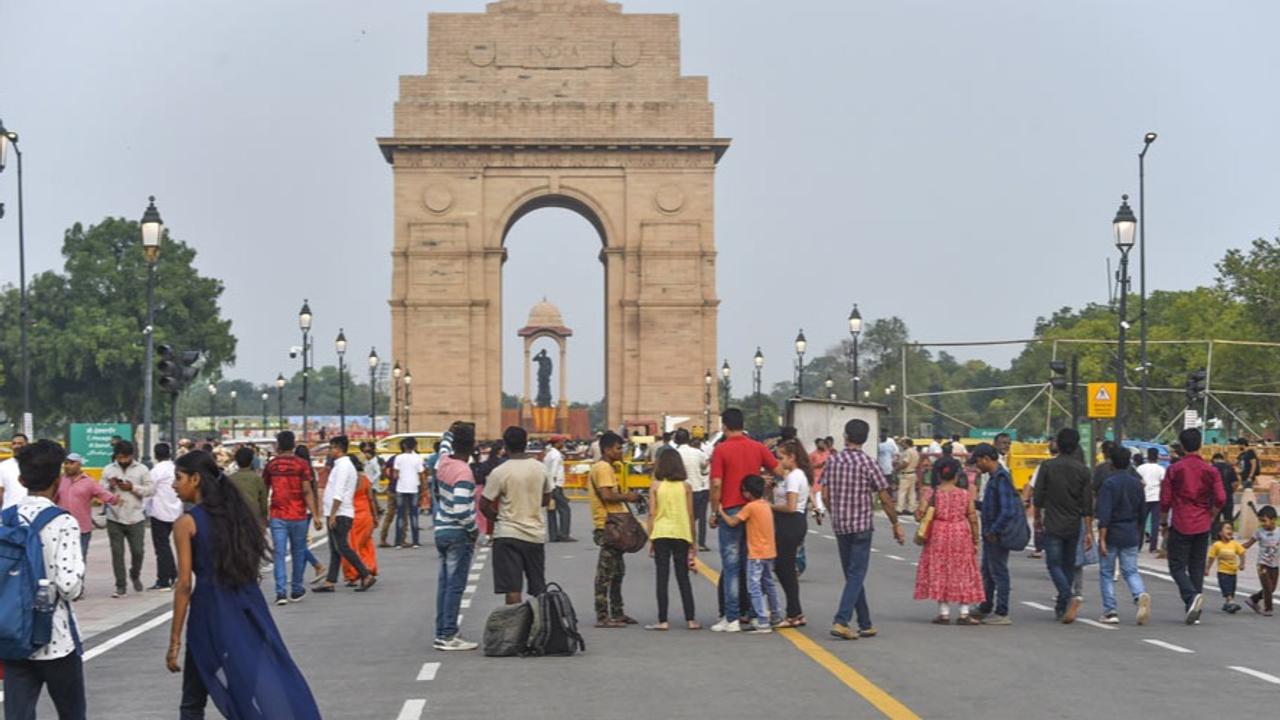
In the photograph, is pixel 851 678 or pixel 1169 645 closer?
pixel 851 678

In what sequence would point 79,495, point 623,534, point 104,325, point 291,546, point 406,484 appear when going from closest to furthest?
point 623,534, point 291,546, point 79,495, point 406,484, point 104,325

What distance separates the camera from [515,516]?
15531mm

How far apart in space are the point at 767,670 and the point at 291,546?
8.08 m

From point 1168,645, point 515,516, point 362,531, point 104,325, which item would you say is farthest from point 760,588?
point 104,325

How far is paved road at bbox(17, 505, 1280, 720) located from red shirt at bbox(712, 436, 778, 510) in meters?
1.21

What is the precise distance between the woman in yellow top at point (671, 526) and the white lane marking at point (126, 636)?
4664mm

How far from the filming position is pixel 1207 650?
52.0ft

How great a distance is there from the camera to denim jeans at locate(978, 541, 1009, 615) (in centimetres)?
1802

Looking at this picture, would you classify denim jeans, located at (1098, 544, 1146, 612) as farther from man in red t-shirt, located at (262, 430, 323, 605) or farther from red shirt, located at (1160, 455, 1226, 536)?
man in red t-shirt, located at (262, 430, 323, 605)

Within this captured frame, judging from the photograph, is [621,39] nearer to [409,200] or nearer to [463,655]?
[409,200]

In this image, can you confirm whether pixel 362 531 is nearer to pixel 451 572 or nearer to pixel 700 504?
pixel 700 504

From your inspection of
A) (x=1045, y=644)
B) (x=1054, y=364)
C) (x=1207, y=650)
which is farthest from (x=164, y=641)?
(x=1054, y=364)

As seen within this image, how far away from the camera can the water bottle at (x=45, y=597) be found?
883 centimetres

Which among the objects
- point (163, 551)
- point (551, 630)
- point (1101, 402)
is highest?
point (1101, 402)
